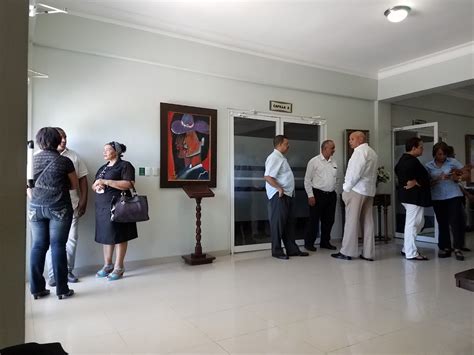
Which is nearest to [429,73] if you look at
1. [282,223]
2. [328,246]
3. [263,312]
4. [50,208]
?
[328,246]

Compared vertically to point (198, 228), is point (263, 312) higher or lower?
lower

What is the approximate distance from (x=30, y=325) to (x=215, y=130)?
117 inches

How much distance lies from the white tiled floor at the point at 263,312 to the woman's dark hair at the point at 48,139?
130cm

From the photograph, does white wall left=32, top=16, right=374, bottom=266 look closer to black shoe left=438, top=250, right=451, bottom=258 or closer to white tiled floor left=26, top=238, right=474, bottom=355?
white tiled floor left=26, top=238, right=474, bottom=355

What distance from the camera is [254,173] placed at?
4.94 m

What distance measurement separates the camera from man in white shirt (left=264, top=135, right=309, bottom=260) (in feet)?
14.2

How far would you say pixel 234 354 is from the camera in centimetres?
196

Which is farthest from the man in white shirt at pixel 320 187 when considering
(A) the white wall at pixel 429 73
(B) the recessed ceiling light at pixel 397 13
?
(B) the recessed ceiling light at pixel 397 13

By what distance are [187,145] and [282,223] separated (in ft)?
5.23

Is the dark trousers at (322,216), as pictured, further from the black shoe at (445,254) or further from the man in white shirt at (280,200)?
the black shoe at (445,254)

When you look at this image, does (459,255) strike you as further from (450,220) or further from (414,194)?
(414,194)

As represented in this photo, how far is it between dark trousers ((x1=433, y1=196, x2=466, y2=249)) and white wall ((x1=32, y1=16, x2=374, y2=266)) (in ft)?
9.18

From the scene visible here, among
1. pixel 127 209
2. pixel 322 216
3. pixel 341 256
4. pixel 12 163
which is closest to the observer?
pixel 12 163

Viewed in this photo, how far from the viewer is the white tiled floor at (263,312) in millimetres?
2064
